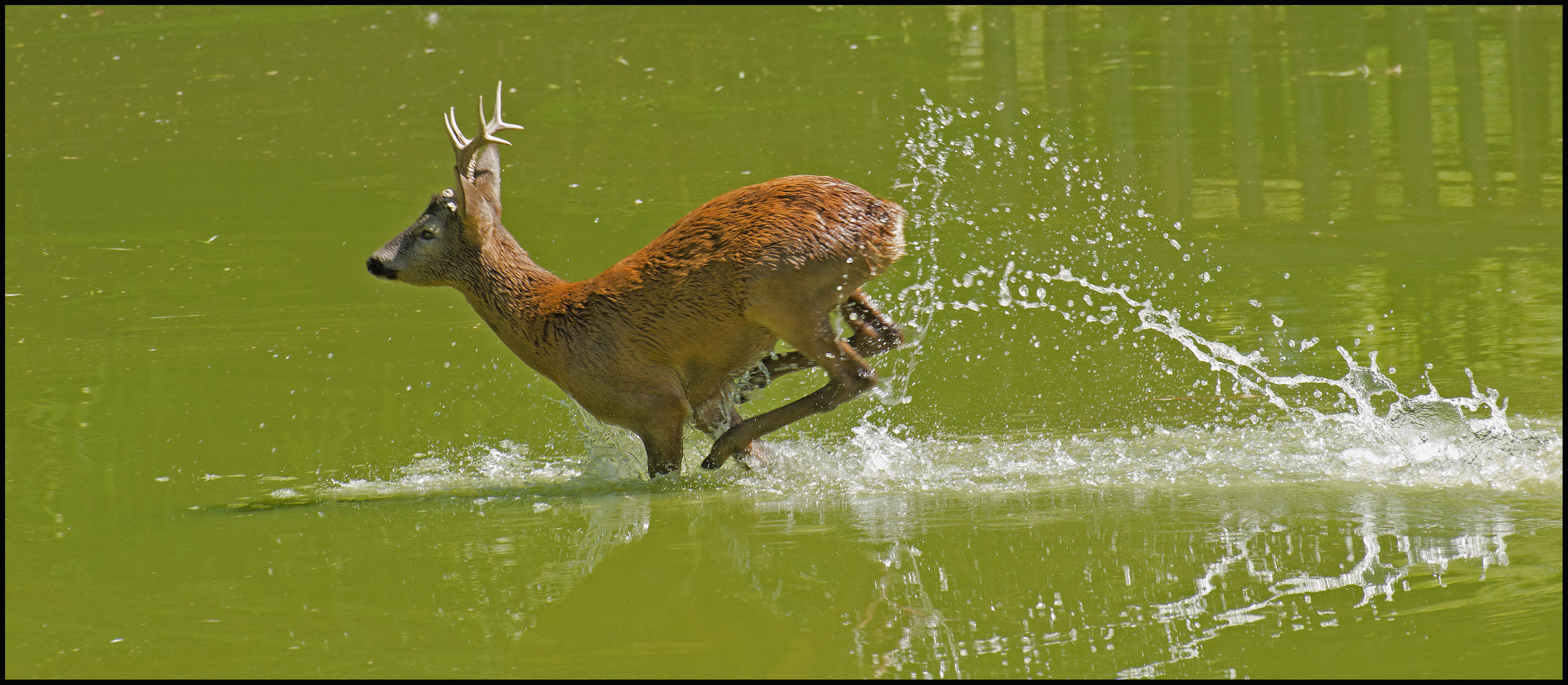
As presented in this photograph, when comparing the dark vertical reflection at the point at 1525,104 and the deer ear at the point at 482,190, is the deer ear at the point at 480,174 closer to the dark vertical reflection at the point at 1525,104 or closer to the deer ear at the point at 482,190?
the deer ear at the point at 482,190

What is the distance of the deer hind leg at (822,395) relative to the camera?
6723mm

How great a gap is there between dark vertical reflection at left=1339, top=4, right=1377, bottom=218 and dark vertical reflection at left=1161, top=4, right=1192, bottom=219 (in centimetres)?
126

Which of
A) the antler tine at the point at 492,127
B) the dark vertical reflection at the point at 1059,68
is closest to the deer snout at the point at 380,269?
the antler tine at the point at 492,127

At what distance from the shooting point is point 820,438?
25.2ft

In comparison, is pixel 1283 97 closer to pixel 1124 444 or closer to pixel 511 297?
pixel 1124 444

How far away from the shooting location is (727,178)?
42.9ft

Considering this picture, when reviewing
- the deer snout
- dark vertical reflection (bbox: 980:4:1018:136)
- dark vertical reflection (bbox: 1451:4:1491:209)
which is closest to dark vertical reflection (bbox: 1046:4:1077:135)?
dark vertical reflection (bbox: 980:4:1018:136)

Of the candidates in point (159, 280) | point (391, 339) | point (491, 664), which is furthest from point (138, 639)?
point (159, 280)

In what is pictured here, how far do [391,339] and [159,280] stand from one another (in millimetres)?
2629

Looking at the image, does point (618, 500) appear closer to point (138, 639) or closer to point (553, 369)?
point (553, 369)

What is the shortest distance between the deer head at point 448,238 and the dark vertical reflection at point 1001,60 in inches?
328

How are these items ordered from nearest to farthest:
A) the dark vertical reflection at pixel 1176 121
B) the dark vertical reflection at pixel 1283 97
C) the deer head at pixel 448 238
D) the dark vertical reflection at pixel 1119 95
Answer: the deer head at pixel 448 238 < the dark vertical reflection at pixel 1176 121 < the dark vertical reflection at pixel 1283 97 < the dark vertical reflection at pixel 1119 95

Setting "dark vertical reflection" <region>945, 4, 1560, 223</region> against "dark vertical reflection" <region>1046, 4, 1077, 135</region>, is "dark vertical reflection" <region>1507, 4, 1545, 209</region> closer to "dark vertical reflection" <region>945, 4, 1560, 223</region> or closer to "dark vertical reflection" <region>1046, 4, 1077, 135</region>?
"dark vertical reflection" <region>945, 4, 1560, 223</region>

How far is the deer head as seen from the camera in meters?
6.92
